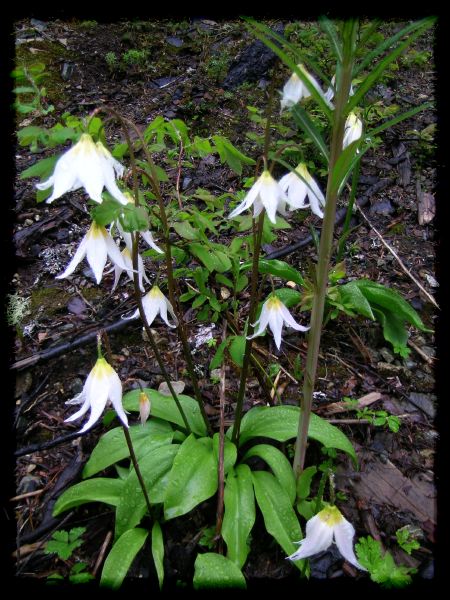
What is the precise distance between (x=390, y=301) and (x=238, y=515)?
3.85 ft

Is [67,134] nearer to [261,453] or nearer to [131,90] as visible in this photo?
[261,453]

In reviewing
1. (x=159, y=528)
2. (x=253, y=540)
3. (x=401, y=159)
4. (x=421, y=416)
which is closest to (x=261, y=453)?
(x=253, y=540)

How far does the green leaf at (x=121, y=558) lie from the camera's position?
1.45 meters

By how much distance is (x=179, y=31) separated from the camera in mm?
4359

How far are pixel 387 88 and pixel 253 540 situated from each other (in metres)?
3.35

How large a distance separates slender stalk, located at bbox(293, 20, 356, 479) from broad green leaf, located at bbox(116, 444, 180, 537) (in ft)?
1.50

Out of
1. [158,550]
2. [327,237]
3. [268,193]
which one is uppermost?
[268,193]

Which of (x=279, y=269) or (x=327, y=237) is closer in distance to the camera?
(x=327, y=237)

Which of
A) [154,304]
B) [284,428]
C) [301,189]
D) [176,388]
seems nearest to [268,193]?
[301,189]

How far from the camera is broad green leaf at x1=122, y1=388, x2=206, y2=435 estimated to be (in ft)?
5.97

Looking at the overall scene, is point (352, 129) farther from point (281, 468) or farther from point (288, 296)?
point (281, 468)

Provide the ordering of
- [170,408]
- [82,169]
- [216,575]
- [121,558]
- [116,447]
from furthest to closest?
[170,408], [116,447], [121,558], [216,575], [82,169]

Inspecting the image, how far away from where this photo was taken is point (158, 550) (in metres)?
1.50

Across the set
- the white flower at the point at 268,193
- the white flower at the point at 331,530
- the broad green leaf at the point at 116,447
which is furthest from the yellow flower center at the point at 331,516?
the white flower at the point at 268,193
